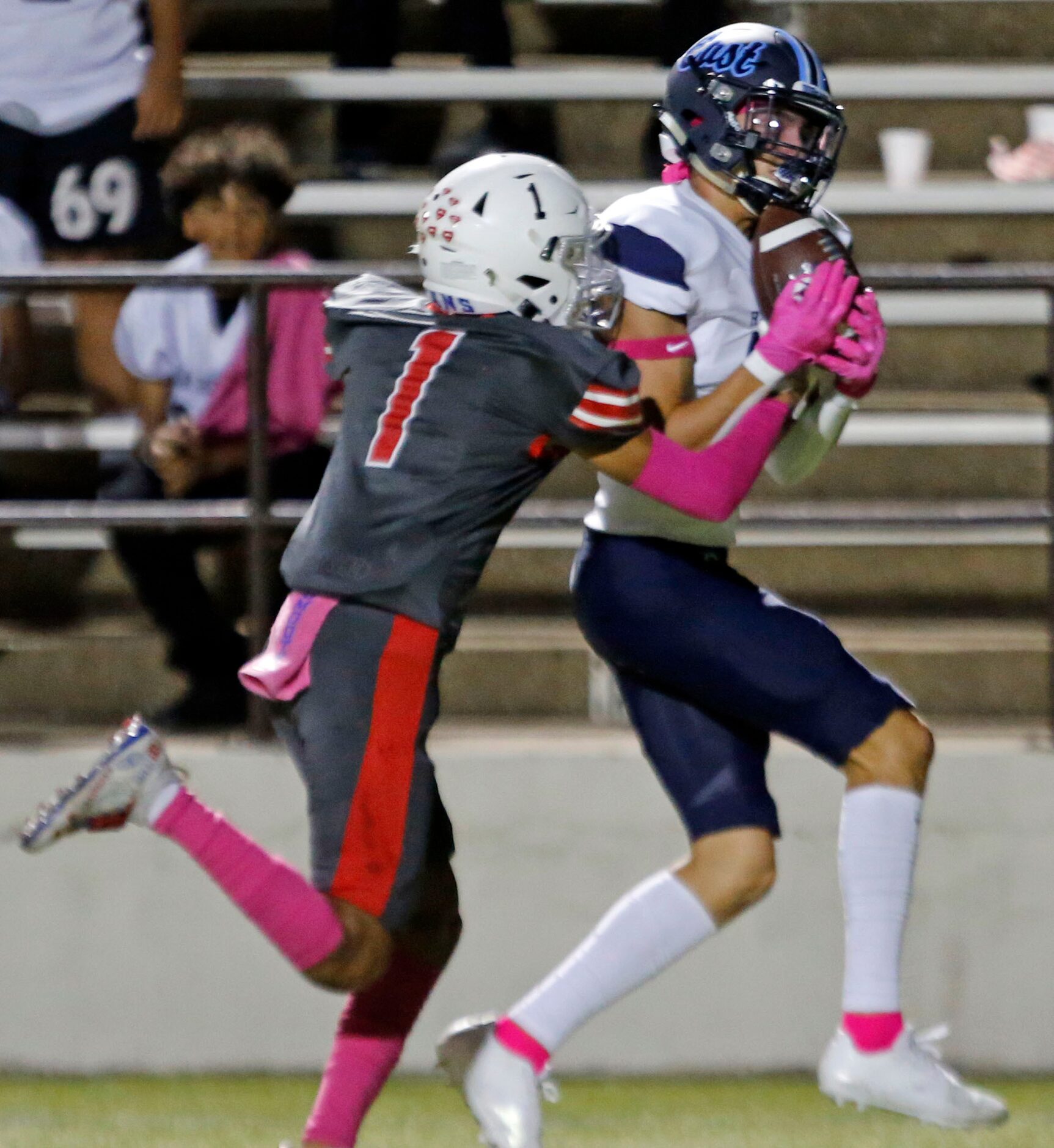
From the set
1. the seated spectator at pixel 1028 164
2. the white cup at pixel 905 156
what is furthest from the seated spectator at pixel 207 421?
the seated spectator at pixel 1028 164

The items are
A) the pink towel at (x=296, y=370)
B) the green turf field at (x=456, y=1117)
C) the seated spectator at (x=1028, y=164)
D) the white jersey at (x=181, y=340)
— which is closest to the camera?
the green turf field at (x=456, y=1117)

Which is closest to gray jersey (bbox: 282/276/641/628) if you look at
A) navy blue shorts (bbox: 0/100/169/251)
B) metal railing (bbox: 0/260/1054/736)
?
metal railing (bbox: 0/260/1054/736)

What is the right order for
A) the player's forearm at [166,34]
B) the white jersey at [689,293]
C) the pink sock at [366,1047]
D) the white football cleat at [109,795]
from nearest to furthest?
the white football cleat at [109,795] → the white jersey at [689,293] → the pink sock at [366,1047] → the player's forearm at [166,34]

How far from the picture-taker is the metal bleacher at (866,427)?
4.82 meters

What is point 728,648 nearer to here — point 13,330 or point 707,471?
point 707,471

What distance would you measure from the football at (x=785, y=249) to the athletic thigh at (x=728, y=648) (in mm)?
438

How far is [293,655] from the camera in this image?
324 cm

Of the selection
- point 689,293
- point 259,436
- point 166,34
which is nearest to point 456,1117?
point 259,436

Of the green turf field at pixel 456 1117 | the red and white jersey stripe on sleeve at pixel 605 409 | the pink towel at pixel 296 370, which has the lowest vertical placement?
the green turf field at pixel 456 1117

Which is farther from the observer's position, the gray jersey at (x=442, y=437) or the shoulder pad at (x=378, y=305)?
the shoulder pad at (x=378, y=305)

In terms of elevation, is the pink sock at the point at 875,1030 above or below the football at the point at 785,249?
below

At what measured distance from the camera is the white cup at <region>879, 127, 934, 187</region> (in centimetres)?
625

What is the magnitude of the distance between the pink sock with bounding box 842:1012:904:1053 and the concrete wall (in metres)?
1.12

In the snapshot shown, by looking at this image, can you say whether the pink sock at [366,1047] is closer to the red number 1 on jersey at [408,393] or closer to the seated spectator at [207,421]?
the red number 1 on jersey at [408,393]
